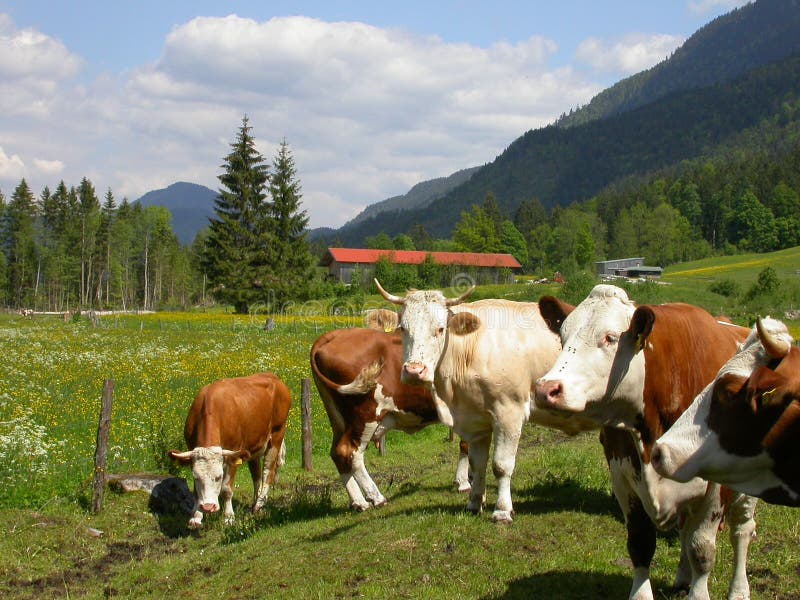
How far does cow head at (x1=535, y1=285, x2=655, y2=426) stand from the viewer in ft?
14.3

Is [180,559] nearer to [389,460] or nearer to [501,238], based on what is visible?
[389,460]

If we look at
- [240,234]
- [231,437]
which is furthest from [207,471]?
[240,234]

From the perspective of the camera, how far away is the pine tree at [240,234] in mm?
64438

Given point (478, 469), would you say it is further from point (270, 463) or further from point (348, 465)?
point (270, 463)

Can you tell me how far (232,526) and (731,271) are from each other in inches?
4076

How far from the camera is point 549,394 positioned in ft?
14.1

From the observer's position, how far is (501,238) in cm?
15750

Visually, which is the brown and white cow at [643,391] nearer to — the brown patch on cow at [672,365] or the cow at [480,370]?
the brown patch on cow at [672,365]

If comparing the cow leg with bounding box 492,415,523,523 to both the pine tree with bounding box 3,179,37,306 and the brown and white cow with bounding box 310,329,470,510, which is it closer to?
the brown and white cow with bounding box 310,329,470,510

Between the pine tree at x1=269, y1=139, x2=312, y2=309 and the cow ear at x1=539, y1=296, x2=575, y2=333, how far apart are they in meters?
60.0

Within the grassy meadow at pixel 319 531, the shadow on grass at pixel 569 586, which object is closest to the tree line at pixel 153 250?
the grassy meadow at pixel 319 531

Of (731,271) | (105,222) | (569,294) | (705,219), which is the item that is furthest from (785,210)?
(105,222)

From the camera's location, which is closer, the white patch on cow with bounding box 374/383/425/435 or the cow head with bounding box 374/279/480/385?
the cow head with bounding box 374/279/480/385

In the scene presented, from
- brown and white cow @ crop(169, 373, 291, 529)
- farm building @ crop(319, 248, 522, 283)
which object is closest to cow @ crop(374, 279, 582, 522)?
brown and white cow @ crop(169, 373, 291, 529)
